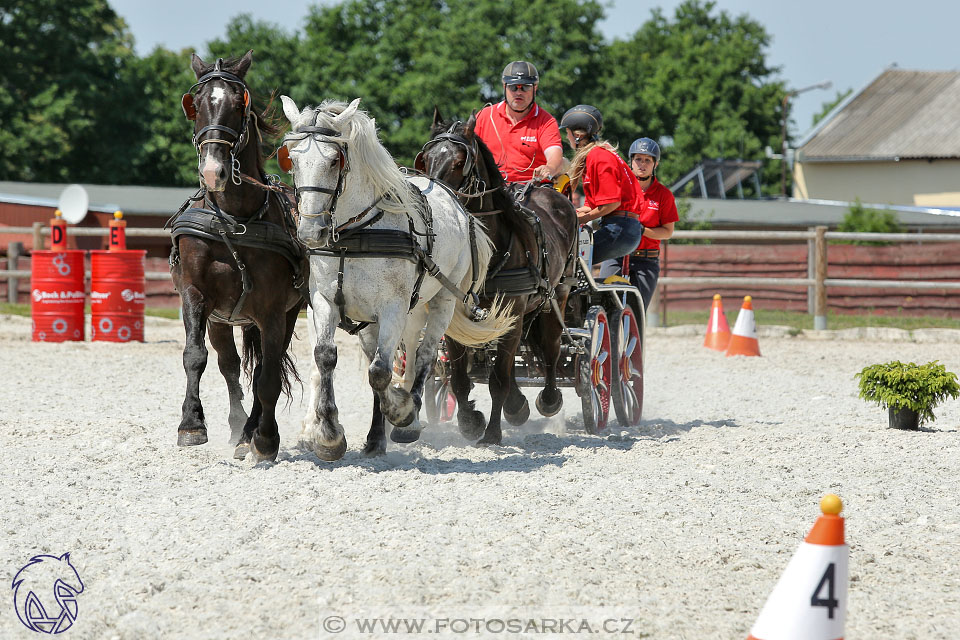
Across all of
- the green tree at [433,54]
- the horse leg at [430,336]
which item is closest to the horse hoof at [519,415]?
the horse leg at [430,336]

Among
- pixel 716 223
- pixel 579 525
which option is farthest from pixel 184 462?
pixel 716 223

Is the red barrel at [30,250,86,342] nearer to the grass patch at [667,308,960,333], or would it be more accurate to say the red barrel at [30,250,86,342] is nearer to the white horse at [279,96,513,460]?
the white horse at [279,96,513,460]

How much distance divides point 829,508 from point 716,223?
28.4 meters

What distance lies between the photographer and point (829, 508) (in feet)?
9.76

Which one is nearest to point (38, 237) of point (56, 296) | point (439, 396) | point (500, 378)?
point (56, 296)

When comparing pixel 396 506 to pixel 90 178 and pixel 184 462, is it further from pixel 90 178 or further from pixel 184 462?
pixel 90 178

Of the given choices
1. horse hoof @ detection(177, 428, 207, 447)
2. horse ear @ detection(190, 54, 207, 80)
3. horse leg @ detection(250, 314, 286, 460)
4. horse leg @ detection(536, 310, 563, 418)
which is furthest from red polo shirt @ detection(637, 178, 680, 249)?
horse hoof @ detection(177, 428, 207, 447)

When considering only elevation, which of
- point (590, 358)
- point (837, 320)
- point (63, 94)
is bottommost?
point (590, 358)

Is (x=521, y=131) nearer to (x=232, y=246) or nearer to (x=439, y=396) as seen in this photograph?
(x=439, y=396)

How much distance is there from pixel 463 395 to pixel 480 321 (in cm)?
64

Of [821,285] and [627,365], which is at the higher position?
[821,285]

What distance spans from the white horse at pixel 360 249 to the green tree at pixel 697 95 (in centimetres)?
3198

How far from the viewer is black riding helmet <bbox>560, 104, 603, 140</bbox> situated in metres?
7.73

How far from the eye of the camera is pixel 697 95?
45812 mm
